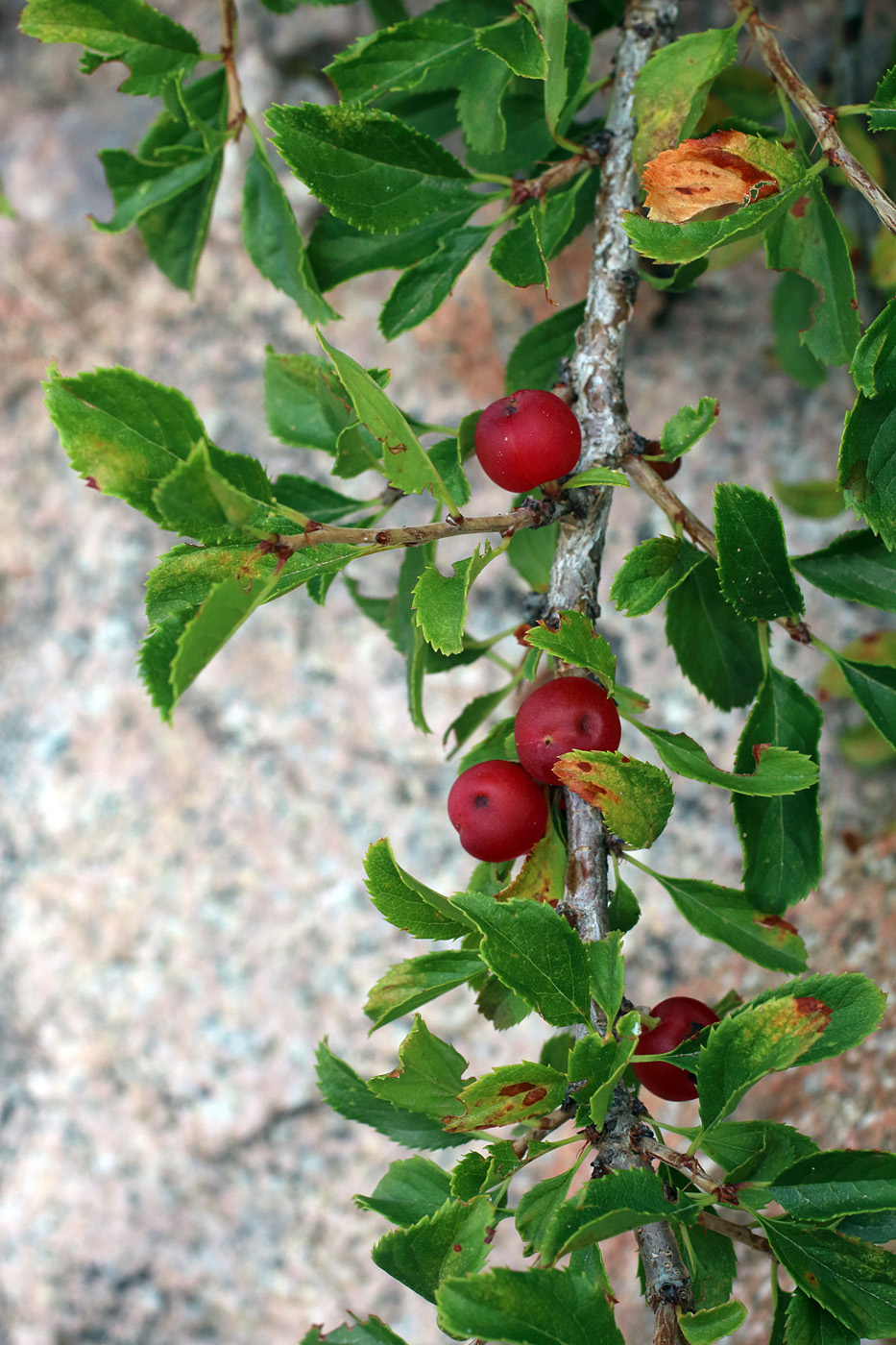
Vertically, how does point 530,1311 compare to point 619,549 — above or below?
below

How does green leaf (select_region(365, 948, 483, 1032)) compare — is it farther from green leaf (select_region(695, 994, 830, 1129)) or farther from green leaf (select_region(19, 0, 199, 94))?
green leaf (select_region(19, 0, 199, 94))

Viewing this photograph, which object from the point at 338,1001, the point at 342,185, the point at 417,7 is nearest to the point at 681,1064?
the point at 342,185

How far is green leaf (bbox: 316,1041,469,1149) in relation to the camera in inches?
30.2

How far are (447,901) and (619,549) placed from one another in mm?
916

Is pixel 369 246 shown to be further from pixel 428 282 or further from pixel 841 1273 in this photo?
pixel 841 1273

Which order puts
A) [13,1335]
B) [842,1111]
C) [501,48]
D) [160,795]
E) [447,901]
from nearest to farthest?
[447,901], [501,48], [842,1111], [13,1335], [160,795]

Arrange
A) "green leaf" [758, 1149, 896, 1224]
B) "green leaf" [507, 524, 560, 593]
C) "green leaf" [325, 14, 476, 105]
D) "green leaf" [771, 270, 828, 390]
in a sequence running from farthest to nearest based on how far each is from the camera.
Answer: "green leaf" [771, 270, 828, 390], "green leaf" [507, 524, 560, 593], "green leaf" [325, 14, 476, 105], "green leaf" [758, 1149, 896, 1224]

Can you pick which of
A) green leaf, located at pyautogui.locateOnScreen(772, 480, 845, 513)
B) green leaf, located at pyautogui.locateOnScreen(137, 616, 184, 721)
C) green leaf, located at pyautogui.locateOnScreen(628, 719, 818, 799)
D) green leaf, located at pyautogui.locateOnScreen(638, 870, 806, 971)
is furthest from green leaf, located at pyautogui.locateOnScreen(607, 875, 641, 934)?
green leaf, located at pyautogui.locateOnScreen(772, 480, 845, 513)

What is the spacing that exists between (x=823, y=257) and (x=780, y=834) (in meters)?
0.46

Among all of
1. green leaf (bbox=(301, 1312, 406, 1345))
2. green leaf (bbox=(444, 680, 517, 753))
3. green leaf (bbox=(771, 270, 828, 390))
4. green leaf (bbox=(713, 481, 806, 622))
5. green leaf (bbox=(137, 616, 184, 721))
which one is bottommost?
green leaf (bbox=(301, 1312, 406, 1345))

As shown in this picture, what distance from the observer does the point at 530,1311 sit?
517 millimetres

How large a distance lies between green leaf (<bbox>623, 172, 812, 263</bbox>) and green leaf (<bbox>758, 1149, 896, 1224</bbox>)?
55cm

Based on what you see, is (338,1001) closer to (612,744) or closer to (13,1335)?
(13,1335)

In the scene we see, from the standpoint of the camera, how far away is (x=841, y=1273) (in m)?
0.59
